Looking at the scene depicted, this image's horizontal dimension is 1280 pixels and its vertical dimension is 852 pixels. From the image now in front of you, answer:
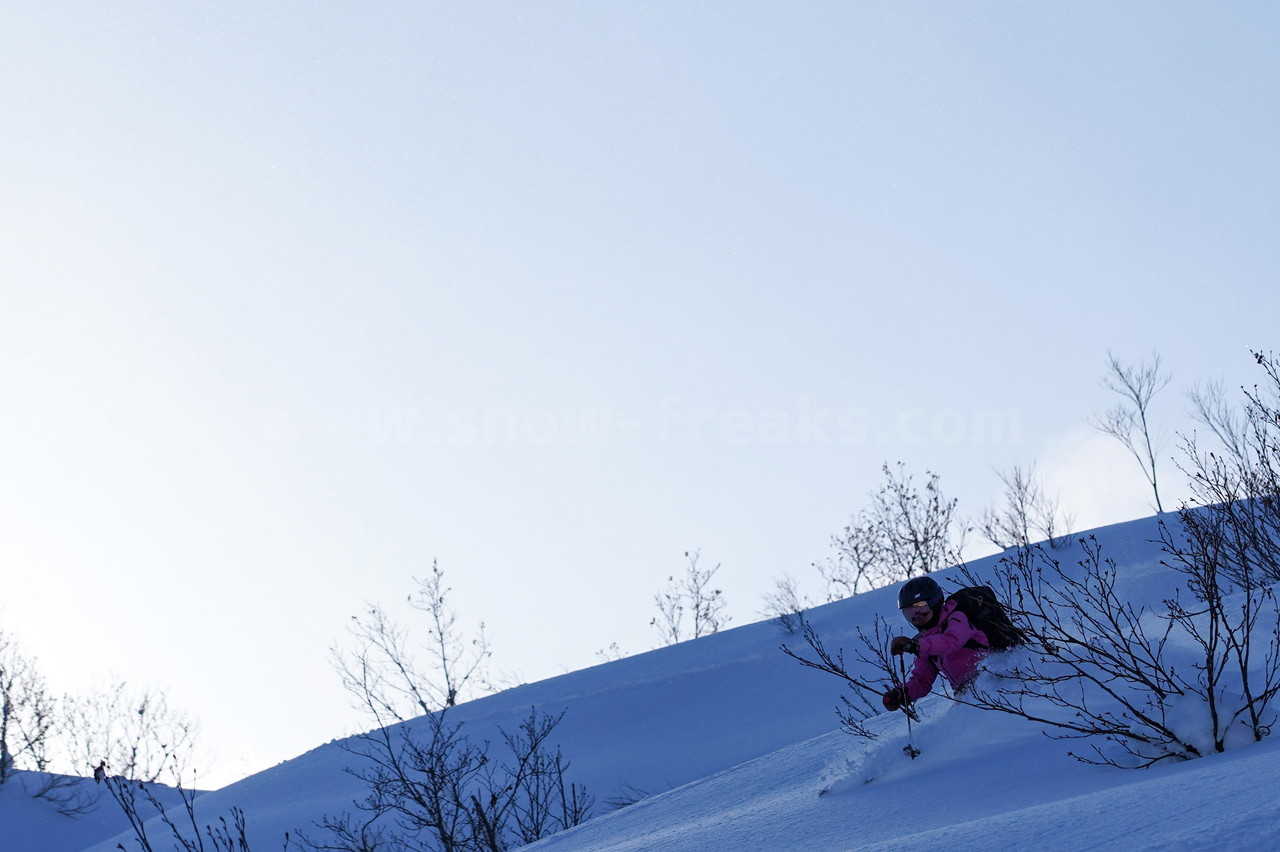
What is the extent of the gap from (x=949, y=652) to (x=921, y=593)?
1.24ft

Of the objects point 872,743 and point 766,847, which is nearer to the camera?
point 766,847

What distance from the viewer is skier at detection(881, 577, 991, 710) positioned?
4.45 meters

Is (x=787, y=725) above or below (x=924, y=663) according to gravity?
below

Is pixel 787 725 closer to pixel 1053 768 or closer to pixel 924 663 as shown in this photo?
pixel 924 663

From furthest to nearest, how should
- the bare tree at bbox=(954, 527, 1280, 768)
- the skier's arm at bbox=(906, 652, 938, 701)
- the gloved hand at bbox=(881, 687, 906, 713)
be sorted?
the skier's arm at bbox=(906, 652, 938, 701)
the gloved hand at bbox=(881, 687, 906, 713)
the bare tree at bbox=(954, 527, 1280, 768)

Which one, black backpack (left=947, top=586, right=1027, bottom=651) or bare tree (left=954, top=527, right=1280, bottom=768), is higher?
black backpack (left=947, top=586, right=1027, bottom=651)

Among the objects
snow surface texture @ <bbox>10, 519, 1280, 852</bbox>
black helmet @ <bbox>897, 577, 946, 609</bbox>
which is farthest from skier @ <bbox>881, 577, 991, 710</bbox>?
snow surface texture @ <bbox>10, 519, 1280, 852</bbox>

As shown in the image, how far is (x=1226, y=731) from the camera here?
10.9 feet

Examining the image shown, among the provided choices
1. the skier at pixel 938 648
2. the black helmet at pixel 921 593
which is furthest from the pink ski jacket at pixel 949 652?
the black helmet at pixel 921 593

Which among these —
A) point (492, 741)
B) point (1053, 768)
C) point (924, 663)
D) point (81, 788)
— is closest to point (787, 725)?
point (492, 741)

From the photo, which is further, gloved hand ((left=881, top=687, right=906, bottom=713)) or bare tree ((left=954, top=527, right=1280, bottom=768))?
gloved hand ((left=881, top=687, right=906, bottom=713))

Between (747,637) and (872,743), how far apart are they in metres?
14.1

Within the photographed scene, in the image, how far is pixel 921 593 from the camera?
484cm

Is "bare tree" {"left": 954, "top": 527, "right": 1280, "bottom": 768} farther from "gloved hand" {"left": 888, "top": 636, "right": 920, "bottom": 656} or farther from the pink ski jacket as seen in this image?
"gloved hand" {"left": 888, "top": 636, "right": 920, "bottom": 656}
